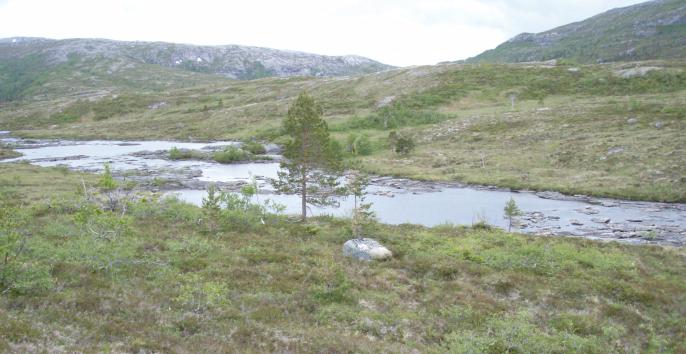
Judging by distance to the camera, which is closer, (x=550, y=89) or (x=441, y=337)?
(x=441, y=337)

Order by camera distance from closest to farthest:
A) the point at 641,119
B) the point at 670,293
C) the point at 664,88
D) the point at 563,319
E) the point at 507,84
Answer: the point at 563,319, the point at 670,293, the point at 641,119, the point at 664,88, the point at 507,84

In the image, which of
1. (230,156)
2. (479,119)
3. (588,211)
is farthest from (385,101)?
(588,211)

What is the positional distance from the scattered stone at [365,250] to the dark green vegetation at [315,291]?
0.82 metres

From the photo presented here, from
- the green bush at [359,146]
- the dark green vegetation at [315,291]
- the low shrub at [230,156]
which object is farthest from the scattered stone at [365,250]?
→ the low shrub at [230,156]

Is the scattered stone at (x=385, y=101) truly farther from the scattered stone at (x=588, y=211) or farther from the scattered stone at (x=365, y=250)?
the scattered stone at (x=365, y=250)

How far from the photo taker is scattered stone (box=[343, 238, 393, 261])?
88.9 feet

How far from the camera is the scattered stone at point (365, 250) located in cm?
2709

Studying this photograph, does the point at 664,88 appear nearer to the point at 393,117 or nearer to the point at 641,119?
the point at 641,119

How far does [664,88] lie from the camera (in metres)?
99.4

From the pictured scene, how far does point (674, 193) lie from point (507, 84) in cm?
8068

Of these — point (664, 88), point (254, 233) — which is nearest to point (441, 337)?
point (254, 233)

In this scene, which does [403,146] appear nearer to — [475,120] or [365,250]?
[475,120]

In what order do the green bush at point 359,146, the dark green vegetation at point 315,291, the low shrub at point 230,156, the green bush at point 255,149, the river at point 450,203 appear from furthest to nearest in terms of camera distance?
the green bush at point 255,149
the green bush at point 359,146
the low shrub at point 230,156
the river at point 450,203
the dark green vegetation at point 315,291

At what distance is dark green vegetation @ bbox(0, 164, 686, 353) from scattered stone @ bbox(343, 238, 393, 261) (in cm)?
82
